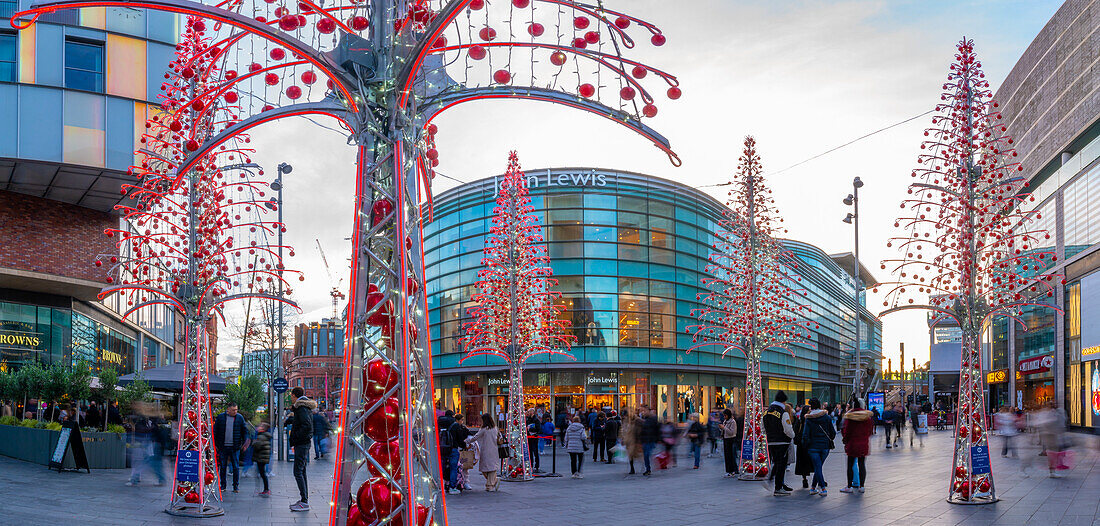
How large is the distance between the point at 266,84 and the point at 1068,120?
36304 millimetres

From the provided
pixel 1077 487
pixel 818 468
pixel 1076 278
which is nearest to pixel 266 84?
pixel 818 468

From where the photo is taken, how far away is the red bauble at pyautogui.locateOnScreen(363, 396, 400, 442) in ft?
A: 17.5

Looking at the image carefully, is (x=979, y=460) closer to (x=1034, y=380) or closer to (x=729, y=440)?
(x=729, y=440)

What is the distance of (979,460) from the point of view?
1295 cm

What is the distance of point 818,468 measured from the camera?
14.2 m

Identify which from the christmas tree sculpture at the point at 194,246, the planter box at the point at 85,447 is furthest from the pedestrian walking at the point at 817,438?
the planter box at the point at 85,447

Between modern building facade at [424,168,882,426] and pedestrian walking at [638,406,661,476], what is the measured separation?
23930 mm

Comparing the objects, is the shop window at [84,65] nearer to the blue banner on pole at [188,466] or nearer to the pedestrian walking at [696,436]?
the blue banner on pole at [188,466]

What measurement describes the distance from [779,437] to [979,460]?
3.13 meters

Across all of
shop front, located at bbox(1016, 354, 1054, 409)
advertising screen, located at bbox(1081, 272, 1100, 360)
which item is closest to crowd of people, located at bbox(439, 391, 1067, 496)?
advertising screen, located at bbox(1081, 272, 1100, 360)

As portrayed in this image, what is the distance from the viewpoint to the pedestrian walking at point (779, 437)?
14.4 meters

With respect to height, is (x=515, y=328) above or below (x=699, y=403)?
above

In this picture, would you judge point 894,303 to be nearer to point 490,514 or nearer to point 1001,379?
point 490,514

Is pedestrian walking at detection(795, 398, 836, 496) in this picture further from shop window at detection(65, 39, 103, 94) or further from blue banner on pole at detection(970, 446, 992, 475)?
shop window at detection(65, 39, 103, 94)
